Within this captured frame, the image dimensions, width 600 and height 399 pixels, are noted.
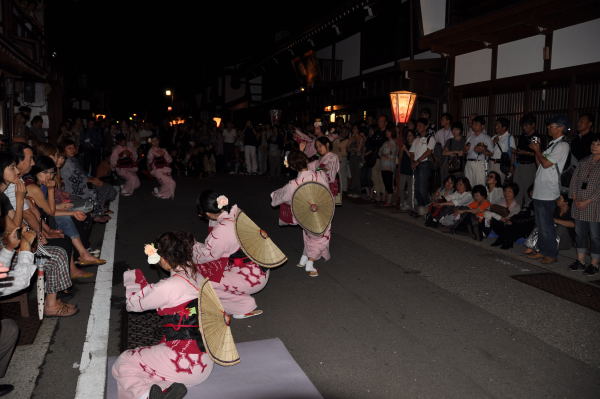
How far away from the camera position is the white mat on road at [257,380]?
142 inches

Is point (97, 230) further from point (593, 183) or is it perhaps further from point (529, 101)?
point (529, 101)

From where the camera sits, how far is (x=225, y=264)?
5074 mm

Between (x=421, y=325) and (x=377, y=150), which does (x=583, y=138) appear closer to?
(x=421, y=325)

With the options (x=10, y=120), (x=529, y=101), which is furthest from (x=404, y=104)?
(x=10, y=120)

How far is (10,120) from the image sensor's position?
50.3ft

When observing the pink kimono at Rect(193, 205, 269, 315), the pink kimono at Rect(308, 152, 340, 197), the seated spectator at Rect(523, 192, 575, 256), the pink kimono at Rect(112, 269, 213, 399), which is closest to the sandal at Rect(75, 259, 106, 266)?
the pink kimono at Rect(193, 205, 269, 315)

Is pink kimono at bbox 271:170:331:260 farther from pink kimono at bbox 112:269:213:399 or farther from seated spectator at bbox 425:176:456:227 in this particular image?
seated spectator at bbox 425:176:456:227

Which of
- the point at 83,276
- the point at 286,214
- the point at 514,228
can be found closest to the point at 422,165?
the point at 514,228

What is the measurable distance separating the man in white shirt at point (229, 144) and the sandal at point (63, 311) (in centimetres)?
1632

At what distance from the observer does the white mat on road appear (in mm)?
3604

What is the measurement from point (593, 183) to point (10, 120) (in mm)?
15528

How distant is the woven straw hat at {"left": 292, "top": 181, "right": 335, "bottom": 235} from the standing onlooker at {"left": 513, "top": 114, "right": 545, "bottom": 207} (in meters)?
4.37

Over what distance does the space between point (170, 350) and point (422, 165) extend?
8333 mm

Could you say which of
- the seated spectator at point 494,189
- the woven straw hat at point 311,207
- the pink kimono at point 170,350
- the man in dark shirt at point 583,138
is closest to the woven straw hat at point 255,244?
the woven straw hat at point 311,207
